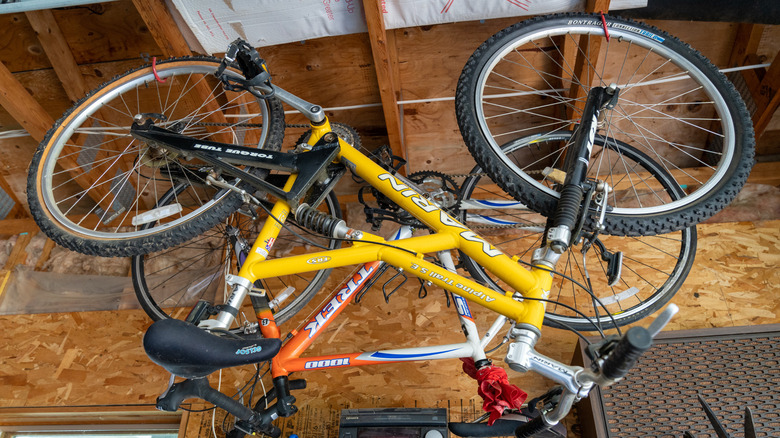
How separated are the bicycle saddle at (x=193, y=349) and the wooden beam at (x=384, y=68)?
45.0 inches

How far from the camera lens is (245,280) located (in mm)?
1618

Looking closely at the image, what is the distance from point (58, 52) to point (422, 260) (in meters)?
1.85

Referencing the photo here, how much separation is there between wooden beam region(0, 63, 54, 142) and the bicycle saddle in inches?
57.1

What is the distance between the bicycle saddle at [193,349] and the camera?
1331mm

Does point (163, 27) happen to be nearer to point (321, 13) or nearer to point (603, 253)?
point (321, 13)

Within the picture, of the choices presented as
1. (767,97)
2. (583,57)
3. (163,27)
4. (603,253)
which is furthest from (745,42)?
(163,27)

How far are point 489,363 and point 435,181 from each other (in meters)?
0.74

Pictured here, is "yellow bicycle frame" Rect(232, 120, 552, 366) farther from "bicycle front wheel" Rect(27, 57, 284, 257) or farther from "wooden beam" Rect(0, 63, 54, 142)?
"wooden beam" Rect(0, 63, 54, 142)

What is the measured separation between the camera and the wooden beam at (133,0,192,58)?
194 centimetres

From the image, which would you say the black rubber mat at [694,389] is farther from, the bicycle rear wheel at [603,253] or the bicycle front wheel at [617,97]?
the bicycle front wheel at [617,97]

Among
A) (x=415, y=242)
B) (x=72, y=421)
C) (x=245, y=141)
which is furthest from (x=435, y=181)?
(x=72, y=421)

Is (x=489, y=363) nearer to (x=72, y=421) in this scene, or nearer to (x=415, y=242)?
(x=415, y=242)

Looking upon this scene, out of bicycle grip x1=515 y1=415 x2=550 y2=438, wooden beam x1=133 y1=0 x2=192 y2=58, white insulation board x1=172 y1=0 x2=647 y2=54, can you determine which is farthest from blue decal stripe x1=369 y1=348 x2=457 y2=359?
wooden beam x1=133 y1=0 x2=192 y2=58

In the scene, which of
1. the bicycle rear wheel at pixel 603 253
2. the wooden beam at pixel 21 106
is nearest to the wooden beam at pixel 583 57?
the bicycle rear wheel at pixel 603 253
